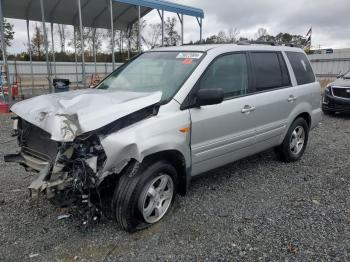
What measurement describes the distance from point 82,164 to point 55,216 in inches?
46.6

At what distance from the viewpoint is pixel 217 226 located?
3.29 metres

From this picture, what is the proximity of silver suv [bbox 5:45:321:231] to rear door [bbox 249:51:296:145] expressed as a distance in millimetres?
16

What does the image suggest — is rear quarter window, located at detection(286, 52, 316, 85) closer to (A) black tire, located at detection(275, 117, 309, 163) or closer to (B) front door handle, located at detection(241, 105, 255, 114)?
(A) black tire, located at detection(275, 117, 309, 163)

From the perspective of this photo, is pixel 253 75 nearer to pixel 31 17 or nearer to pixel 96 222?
pixel 96 222

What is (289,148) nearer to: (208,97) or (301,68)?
(301,68)

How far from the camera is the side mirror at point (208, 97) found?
10.8ft

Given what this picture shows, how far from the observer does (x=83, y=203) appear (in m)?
2.83

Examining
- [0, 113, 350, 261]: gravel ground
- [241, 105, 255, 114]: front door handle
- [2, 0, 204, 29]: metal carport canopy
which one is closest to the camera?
[0, 113, 350, 261]: gravel ground

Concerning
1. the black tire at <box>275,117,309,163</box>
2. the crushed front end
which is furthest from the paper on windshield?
the black tire at <box>275,117,309,163</box>

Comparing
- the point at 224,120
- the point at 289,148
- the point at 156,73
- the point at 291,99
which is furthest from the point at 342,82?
the point at 156,73

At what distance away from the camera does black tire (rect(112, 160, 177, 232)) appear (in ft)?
9.49

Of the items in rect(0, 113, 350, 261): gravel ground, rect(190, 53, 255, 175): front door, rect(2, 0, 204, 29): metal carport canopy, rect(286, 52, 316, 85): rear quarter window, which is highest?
rect(2, 0, 204, 29): metal carport canopy

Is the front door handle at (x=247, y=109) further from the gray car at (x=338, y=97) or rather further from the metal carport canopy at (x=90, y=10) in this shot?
the metal carport canopy at (x=90, y=10)

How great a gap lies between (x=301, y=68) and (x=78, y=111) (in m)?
4.02
